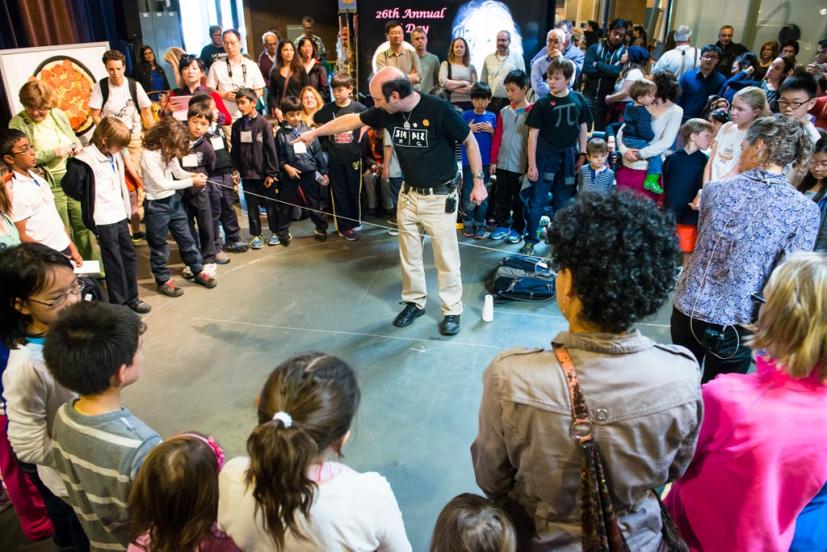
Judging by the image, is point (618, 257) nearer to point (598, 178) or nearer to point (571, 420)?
point (571, 420)

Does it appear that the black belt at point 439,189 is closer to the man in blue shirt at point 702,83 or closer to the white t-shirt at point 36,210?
the white t-shirt at point 36,210

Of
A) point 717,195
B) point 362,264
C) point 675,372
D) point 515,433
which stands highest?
point 717,195

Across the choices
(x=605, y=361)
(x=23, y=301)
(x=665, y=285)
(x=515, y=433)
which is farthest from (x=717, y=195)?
(x=23, y=301)

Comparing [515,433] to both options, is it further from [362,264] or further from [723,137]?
[362,264]

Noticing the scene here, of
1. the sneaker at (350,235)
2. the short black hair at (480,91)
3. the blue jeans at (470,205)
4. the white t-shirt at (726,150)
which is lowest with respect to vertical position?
the sneaker at (350,235)

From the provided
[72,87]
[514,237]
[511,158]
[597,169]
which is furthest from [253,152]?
[597,169]

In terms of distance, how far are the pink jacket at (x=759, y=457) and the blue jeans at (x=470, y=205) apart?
4.30 meters

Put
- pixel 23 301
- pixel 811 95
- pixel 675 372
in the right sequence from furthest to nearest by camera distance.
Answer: pixel 811 95 → pixel 23 301 → pixel 675 372

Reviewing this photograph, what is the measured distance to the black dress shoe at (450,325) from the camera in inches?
157

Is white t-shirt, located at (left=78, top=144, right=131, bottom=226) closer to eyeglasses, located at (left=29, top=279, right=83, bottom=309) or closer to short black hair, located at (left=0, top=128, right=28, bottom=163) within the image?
short black hair, located at (left=0, top=128, right=28, bottom=163)

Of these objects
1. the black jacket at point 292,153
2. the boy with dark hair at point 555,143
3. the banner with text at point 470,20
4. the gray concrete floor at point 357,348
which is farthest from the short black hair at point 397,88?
the banner with text at point 470,20

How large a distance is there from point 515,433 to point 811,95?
3.79 meters

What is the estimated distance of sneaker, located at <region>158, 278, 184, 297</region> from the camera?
15.3 feet

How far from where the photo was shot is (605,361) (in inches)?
50.4
